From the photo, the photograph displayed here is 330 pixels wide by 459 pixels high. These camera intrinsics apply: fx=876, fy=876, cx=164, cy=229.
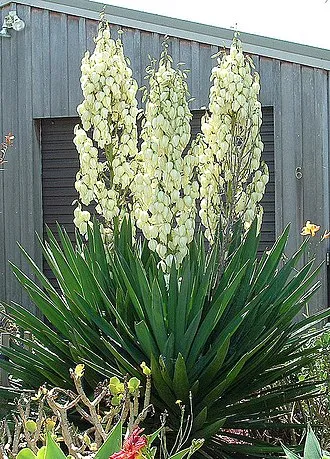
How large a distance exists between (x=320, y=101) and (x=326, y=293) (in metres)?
1.37

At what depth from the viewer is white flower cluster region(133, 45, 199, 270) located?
3.88 metres

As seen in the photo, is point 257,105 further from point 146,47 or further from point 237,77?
point 146,47

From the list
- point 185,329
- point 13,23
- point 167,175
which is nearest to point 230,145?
point 167,175

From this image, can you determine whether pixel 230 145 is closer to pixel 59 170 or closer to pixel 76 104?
pixel 76 104

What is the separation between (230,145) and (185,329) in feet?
2.89

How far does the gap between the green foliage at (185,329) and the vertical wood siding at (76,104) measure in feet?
7.67

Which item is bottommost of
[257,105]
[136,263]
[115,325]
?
[115,325]

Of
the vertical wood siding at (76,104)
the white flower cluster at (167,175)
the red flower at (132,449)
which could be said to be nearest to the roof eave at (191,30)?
the vertical wood siding at (76,104)

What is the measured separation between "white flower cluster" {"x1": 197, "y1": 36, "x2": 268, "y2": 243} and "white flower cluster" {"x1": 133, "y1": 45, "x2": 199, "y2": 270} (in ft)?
0.44

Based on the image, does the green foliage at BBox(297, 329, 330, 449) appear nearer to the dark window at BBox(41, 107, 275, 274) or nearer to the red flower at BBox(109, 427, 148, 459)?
the red flower at BBox(109, 427, 148, 459)

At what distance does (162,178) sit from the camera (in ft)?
12.8

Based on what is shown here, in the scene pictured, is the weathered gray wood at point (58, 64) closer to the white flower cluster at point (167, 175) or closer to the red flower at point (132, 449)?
the white flower cluster at point (167, 175)

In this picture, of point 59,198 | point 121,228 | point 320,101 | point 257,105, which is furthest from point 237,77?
point 59,198

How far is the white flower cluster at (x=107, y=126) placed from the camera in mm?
4109
